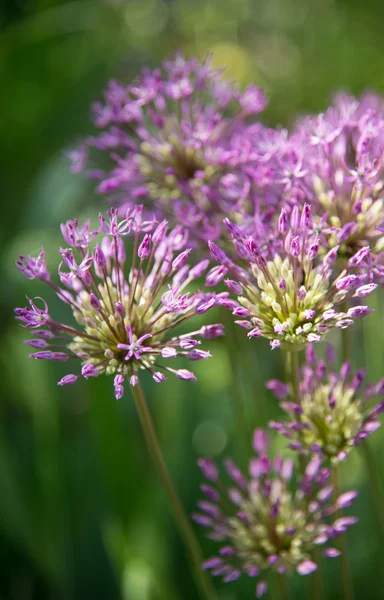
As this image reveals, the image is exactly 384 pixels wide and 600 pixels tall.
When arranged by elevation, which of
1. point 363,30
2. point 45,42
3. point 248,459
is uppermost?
point 363,30

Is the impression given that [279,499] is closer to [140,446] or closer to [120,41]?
[140,446]

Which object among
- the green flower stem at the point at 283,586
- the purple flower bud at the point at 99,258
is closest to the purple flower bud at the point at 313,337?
the purple flower bud at the point at 99,258

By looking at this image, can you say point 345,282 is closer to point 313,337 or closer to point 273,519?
point 313,337

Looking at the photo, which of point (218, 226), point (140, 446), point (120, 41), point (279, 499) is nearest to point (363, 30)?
point (120, 41)

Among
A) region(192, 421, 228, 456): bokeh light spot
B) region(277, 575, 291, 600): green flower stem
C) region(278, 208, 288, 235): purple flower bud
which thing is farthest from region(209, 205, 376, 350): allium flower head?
region(192, 421, 228, 456): bokeh light spot

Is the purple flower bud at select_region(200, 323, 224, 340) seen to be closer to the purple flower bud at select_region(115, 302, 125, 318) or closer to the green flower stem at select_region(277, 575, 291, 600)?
the purple flower bud at select_region(115, 302, 125, 318)
